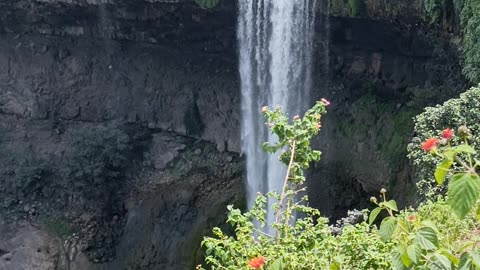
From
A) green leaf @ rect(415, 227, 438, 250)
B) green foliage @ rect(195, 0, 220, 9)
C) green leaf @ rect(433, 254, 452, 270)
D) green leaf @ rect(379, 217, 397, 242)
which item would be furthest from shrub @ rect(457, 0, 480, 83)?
green leaf @ rect(433, 254, 452, 270)

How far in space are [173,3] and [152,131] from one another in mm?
3297

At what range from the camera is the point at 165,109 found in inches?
667

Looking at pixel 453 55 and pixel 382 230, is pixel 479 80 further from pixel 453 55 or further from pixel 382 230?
pixel 382 230

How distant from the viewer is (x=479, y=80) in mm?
10617

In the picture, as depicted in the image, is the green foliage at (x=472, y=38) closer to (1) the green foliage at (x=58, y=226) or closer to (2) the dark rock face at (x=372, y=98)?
(2) the dark rock face at (x=372, y=98)

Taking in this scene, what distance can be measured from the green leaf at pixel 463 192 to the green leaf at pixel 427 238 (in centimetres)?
27

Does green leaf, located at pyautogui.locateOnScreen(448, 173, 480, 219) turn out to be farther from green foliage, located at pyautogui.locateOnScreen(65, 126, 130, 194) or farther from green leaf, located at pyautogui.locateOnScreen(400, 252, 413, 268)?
green foliage, located at pyautogui.locateOnScreen(65, 126, 130, 194)

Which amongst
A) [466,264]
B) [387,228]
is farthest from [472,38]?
[466,264]

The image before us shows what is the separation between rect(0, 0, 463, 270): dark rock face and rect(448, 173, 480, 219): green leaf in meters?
10.4

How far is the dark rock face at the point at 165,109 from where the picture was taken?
47.4ft

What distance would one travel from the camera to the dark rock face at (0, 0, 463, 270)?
47.4 feet

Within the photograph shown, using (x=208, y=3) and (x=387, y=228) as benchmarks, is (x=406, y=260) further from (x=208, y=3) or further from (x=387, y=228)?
(x=208, y=3)

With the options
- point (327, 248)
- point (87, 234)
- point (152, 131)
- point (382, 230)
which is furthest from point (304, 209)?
point (152, 131)

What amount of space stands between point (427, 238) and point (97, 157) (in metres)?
13.8
